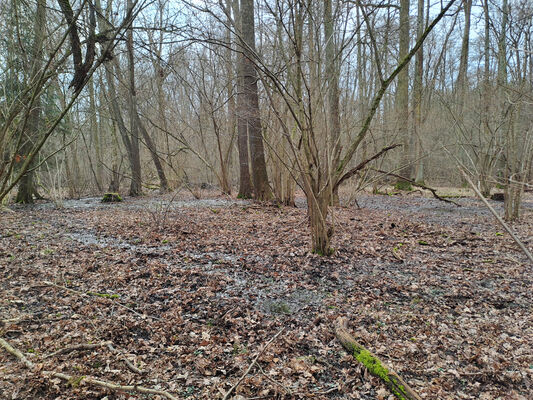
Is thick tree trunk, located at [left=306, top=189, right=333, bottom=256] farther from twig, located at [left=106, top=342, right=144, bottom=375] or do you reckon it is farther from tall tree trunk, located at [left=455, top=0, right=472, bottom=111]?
tall tree trunk, located at [left=455, top=0, right=472, bottom=111]

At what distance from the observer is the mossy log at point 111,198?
10.4m

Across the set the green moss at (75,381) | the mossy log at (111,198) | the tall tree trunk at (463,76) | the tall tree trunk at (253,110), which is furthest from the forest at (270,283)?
the tall tree trunk at (463,76)

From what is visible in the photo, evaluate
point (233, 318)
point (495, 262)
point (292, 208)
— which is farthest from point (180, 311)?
point (292, 208)

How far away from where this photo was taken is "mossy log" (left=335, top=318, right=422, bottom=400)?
74.4 inches

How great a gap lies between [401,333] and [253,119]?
6.39m

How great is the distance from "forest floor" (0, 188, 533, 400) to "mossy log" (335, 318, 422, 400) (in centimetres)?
5

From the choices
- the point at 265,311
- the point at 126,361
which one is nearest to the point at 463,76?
the point at 265,311

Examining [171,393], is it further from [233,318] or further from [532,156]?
[532,156]

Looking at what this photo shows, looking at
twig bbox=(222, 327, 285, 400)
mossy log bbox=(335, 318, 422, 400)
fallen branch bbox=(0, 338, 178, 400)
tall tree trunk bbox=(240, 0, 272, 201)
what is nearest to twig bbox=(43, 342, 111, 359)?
fallen branch bbox=(0, 338, 178, 400)

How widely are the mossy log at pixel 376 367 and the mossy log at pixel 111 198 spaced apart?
9586mm

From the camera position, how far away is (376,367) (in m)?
2.09

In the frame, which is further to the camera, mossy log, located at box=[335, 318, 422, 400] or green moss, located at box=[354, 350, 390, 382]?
green moss, located at box=[354, 350, 390, 382]

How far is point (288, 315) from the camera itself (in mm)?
2924

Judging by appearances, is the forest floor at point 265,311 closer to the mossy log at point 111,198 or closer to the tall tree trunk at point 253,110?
the tall tree trunk at point 253,110
